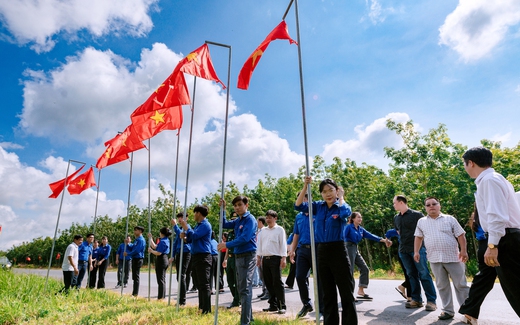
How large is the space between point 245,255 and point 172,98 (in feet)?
12.4

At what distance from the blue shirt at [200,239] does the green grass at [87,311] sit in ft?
3.76

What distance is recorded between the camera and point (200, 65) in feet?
25.1

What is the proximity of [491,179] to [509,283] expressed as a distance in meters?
0.99

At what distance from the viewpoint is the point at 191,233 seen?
22.3ft

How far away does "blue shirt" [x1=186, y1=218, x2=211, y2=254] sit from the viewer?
6.66 metres

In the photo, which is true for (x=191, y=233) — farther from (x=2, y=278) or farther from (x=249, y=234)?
(x=2, y=278)

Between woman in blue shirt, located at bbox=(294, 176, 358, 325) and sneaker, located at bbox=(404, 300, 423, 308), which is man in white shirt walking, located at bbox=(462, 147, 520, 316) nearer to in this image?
woman in blue shirt, located at bbox=(294, 176, 358, 325)

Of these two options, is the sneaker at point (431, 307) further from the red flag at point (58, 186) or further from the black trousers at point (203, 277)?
the red flag at point (58, 186)

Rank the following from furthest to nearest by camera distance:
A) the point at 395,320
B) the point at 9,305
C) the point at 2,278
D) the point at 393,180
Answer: the point at 393,180
the point at 2,278
the point at 9,305
the point at 395,320

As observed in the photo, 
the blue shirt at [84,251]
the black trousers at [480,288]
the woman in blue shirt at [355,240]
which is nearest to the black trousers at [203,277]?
the woman in blue shirt at [355,240]

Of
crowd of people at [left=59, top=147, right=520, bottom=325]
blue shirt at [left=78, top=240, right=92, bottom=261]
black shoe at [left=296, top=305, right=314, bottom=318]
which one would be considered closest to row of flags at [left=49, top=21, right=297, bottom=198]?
crowd of people at [left=59, top=147, right=520, bottom=325]

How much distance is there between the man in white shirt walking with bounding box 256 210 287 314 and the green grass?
28.4 inches

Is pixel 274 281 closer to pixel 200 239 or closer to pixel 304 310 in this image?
pixel 304 310

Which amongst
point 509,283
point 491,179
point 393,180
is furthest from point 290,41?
point 393,180
